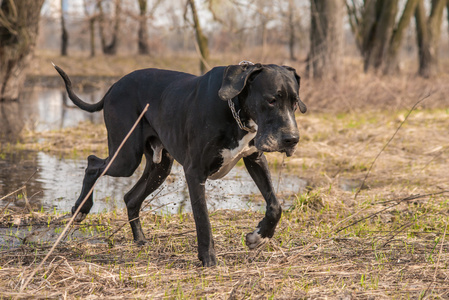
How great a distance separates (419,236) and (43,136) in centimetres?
724

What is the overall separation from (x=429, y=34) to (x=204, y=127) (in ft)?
68.3

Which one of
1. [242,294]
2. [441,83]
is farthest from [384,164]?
[441,83]

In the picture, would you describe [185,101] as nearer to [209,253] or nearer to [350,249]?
[209,253]

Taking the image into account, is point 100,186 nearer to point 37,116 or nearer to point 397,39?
point 37,116

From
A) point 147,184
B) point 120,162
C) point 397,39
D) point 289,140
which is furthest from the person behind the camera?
point 397,39

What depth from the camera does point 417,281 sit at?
3.57m

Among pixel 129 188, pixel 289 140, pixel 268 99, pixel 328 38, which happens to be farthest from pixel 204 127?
pixel 328 38

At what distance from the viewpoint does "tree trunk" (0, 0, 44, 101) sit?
48.8 feet

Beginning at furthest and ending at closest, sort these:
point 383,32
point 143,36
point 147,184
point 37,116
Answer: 1. point 143,36
2. point 383,32
3. point 37,116
4. point 147,184

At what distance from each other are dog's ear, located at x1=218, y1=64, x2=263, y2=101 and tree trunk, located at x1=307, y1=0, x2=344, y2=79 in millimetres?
11118

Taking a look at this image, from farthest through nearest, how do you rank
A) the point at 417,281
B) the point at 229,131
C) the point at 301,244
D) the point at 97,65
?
1. the point at 97,65
2. the point at 301,244
3. the point at 229,131
4. the point at 417,281

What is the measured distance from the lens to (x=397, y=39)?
20781 mm

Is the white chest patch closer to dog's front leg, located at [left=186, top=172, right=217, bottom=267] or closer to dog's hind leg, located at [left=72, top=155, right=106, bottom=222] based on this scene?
dog's front leg, located at [left=186, top=172, right=217, bottom=267]

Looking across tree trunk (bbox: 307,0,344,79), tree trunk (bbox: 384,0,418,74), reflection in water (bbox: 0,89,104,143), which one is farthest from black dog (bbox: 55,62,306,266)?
tree trunk (bbox: 384,0,418,74)
